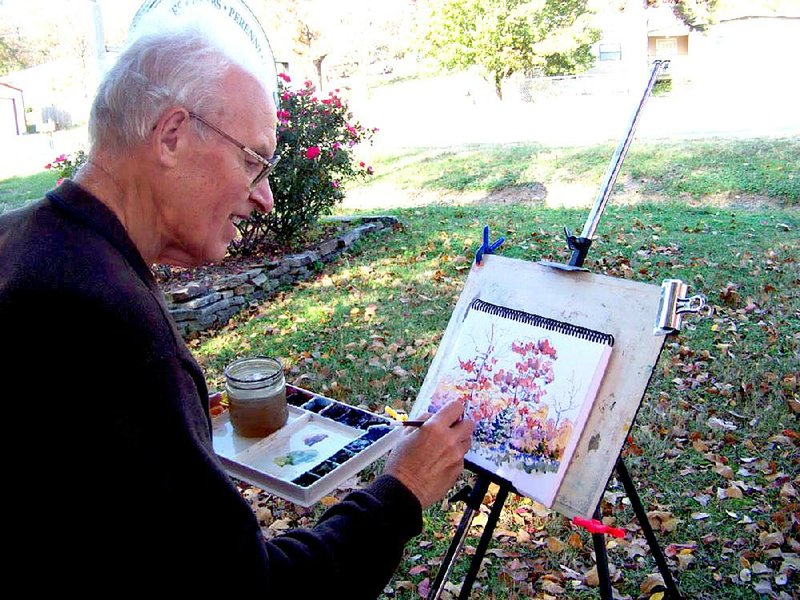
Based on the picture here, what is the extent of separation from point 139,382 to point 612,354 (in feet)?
3.73

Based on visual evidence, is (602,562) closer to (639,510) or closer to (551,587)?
(639,510)

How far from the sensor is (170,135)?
1.23 meters

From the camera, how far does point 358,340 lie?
4.93 meters

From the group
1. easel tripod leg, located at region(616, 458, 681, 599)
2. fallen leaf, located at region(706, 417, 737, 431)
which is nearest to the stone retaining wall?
fallen leaf, located at region(706, 417, 737, 431)

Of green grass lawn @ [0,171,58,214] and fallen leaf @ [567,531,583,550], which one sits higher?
green grass lawn @ [0,171,58,214]

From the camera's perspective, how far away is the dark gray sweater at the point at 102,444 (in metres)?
0.95

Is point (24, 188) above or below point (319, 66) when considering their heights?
below

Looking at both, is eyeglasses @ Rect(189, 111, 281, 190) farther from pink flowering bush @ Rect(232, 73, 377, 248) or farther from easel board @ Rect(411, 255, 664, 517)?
pink flowering bush @ Rect(232, 73, 377, 248)

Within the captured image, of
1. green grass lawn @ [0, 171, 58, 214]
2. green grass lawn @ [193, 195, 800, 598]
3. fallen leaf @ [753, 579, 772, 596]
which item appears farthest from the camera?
green grass lawn @ [0, 171, 58, 214]

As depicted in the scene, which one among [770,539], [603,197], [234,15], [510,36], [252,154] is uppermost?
[510,36]

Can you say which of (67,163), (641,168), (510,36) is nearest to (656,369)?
(67,163)

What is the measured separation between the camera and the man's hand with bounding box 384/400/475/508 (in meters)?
1.42

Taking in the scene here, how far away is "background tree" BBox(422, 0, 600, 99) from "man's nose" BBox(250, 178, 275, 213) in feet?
69.9

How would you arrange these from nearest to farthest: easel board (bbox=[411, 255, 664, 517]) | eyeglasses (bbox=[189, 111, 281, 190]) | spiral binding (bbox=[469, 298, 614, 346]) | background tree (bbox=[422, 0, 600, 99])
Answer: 1. eyeglasses (bbox=[189, 111, 281, 190])
2. easel board (bbox=[411, 255, 664, 517])
3. spiral binding (bbox=[469, 298, 614, 346])
4. background tree (bbox=[422, 0, 600, 99])
